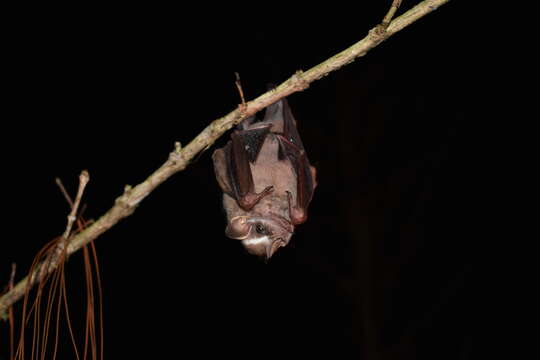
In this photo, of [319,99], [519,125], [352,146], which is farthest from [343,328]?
[519,125]

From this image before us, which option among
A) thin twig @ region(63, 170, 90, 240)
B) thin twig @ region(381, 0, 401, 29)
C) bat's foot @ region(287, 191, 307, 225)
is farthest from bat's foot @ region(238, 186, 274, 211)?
thin twig @ region(381, 0, 401, 29)

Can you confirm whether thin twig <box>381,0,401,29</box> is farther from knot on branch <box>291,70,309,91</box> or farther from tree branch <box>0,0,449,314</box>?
knot on branch <box>291,70,309,91</box>

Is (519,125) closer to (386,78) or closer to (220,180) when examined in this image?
(386,78)

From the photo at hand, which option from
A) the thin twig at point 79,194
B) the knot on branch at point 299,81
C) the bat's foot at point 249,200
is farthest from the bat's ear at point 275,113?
the thin twig at point 79,194

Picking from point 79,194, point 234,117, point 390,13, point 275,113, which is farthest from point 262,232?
point 390,13

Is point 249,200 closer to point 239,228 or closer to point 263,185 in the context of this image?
point 239,228
